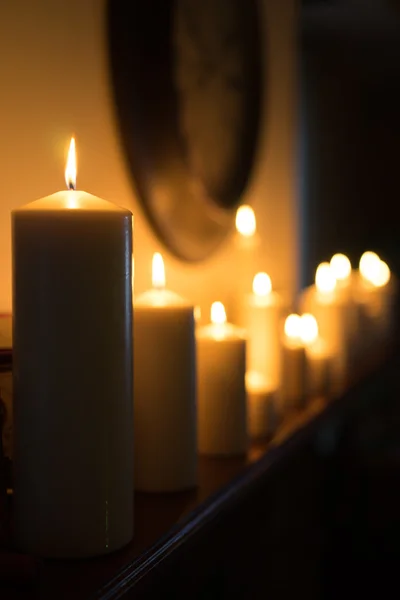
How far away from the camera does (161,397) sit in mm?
693

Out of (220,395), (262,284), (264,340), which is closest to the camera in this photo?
(220,395)

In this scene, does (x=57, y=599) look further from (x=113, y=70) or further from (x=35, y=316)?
(x=113, y=70)

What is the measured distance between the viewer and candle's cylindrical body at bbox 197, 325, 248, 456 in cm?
85

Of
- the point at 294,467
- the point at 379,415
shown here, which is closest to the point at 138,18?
the point at 294,467

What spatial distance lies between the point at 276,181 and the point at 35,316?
116cm

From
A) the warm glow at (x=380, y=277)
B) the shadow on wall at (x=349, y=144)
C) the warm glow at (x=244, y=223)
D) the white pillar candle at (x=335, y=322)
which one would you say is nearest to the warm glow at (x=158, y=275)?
the warm glow at (x=244, y=223)

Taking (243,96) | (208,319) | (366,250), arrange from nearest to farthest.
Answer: (208,319) → (243,96) → (366,250)

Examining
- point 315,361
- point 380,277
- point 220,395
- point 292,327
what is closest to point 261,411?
point 220,395

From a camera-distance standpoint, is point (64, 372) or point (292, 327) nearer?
point (64, 372)

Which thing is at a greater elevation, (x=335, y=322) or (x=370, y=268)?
(x=370, y=268)

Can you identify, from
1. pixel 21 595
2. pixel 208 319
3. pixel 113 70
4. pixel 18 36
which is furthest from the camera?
pixel 208 319

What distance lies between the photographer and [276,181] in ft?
5.30

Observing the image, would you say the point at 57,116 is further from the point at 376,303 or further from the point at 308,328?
the point at 376,303

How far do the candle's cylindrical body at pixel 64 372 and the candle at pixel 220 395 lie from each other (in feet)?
1.03
